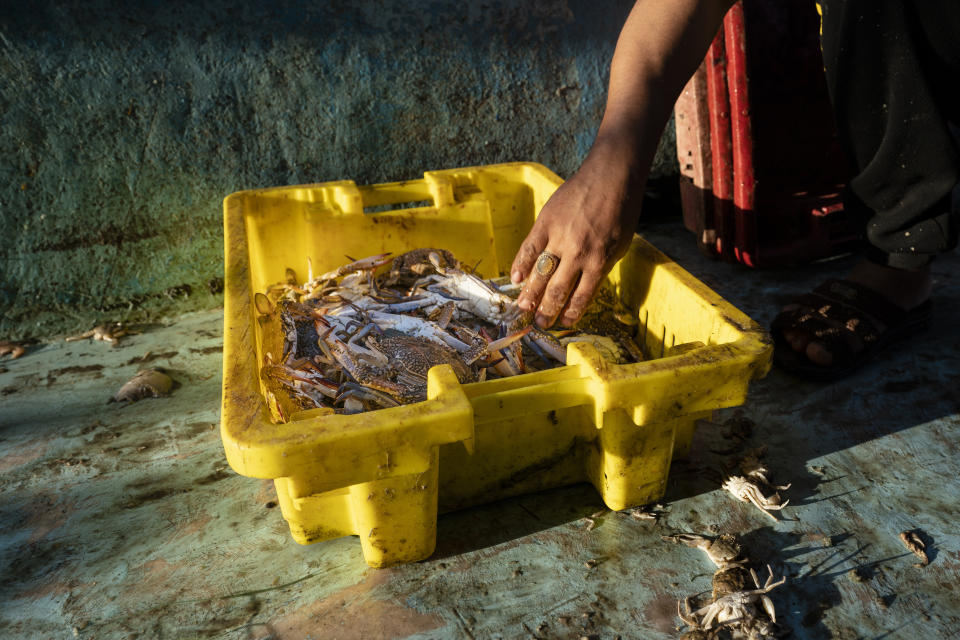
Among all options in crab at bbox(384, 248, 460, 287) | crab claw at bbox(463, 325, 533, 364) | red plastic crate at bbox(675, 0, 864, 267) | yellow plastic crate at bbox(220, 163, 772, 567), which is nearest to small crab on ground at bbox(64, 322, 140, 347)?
yellow plastic crate at bbox(220, 163, 772, 567)

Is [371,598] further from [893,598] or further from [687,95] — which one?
[687,95]

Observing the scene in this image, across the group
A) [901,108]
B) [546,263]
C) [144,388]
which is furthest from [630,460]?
[144,388]

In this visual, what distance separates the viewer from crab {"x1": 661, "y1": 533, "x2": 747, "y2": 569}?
137 cm

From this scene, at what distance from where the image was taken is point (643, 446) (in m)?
1.46

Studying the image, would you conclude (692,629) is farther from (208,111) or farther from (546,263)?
(208,111)

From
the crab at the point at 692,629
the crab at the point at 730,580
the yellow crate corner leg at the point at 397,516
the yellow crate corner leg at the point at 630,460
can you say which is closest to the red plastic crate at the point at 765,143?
the yellow crate corner leg at the point at 630,460

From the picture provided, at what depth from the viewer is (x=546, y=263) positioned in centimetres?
159

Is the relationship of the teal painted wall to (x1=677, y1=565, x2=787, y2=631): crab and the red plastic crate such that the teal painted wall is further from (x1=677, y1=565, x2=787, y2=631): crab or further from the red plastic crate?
(x1=677, y1=565, x2=787, y2=631): crab

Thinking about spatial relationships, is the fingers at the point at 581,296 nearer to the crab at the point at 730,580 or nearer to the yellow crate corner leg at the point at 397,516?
the yellow crate corner leg at the point at 397,516

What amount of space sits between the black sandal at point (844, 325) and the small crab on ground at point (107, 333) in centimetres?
236

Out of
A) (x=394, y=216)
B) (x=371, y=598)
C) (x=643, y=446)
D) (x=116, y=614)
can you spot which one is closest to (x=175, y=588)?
(x=116, y=614)

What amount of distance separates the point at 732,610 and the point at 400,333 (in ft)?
3.63

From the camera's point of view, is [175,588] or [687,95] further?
[687,95]

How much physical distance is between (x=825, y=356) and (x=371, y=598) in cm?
146
